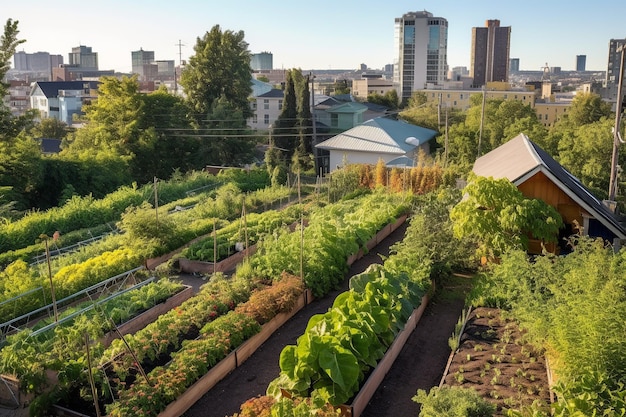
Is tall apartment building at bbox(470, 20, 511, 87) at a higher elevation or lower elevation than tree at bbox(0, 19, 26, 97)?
higher

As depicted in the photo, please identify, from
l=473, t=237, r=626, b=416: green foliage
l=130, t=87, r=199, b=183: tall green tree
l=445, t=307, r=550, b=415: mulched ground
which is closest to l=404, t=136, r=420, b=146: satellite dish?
l=130, t=87, r=199, b=183: tall green tree

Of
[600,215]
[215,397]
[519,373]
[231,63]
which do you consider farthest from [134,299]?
[231,63]

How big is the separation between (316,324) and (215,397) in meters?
1.79

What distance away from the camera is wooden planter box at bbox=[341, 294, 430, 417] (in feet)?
22.6

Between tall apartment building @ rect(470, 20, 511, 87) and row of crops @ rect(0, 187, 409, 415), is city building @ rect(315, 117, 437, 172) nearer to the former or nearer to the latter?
row of crops @ rect(0, 187, 409, 415)

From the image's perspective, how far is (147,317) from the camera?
389 inches

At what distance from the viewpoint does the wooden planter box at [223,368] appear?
732 cm

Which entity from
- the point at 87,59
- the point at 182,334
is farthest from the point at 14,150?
the point at 87,59

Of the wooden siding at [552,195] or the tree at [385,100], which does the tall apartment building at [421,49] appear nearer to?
the tree at [385,100]

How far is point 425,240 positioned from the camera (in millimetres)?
A: 11258

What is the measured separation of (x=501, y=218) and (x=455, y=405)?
5.74 metres

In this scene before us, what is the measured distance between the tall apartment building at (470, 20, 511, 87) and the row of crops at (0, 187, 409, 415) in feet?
480

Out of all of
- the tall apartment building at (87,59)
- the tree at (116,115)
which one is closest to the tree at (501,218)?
the tree at (116,115)

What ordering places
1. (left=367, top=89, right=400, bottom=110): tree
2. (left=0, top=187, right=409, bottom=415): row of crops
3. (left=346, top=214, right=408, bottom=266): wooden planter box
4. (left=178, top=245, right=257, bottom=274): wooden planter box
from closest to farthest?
(left=0, top=187, right=409, bottom=415): row of crops
(left=178, top=245, right=257, bottom=274): wooden planter box
(left=346, top=214, right=408, bottom=266): wooden planter box
(left=367, top=89, right=400, bottom=110): tree
